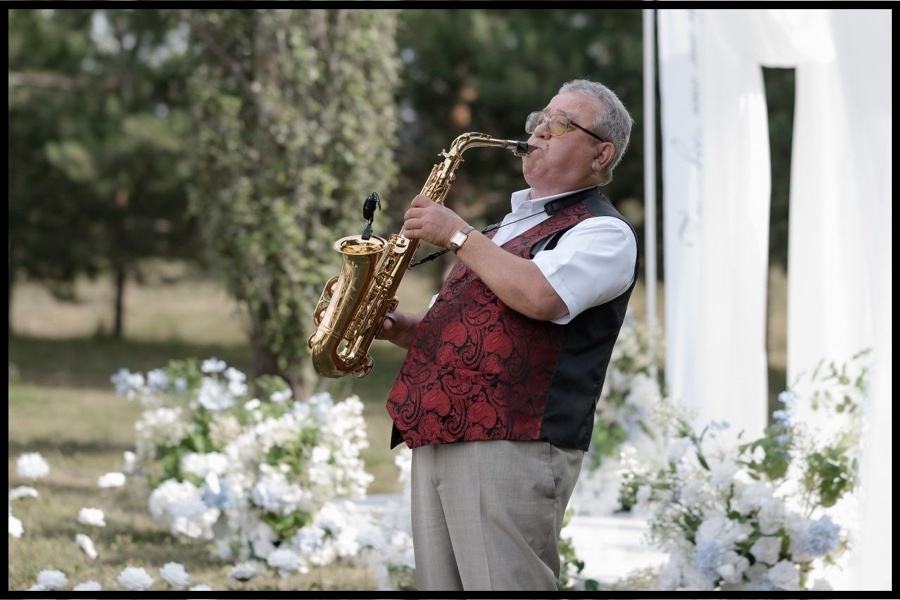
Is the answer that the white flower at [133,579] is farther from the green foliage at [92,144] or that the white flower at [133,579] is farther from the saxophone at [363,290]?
the green foliage at [92,144]

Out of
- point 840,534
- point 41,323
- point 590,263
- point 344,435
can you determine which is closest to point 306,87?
point 344,435

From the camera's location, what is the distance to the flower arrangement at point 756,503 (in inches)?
138

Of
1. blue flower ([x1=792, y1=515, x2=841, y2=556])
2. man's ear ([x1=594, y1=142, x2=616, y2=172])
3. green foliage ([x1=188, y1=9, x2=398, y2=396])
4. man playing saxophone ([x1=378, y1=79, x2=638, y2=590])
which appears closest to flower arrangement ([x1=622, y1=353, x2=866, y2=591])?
blue flower ([x1=792, y1=515, x2=841, y2=556])

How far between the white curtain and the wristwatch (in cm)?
193

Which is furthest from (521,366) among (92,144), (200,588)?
(92,144)

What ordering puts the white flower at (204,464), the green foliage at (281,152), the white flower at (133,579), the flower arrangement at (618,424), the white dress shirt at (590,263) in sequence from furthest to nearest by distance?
the green foliage at (281,152) < the flower arrangement at (618,424) < the white flower at (204,464) < the white flower at (133,579) < the white dress shirt at (590,263)

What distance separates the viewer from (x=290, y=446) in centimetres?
446

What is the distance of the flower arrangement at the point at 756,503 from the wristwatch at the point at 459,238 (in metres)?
1.54

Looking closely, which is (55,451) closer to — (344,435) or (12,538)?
(12,538)

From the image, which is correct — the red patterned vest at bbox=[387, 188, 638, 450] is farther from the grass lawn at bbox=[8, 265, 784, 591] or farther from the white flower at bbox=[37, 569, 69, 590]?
the grass lawn at bbox=[8, 265, 784, 591]

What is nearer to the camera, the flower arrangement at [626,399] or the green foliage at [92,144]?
the flower arrangement at [626,399]

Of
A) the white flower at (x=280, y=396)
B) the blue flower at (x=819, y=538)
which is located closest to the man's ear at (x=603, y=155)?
the blue flower at (x=819, y=538)

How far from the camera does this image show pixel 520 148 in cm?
260

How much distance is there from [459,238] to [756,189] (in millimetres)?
2763
